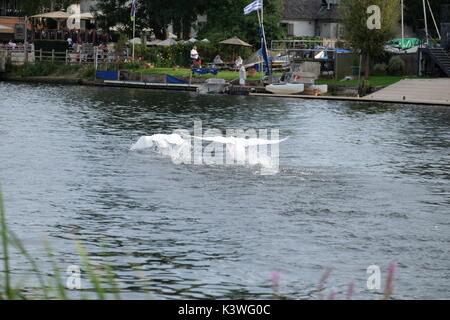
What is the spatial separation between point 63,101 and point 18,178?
29.2 meters

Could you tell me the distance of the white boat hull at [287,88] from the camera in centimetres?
5894

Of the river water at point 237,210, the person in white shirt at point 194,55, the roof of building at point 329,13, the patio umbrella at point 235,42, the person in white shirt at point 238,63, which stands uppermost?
the roof of building at point 329,13

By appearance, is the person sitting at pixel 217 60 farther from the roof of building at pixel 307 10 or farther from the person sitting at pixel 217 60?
the roof of building at pixel 307 10

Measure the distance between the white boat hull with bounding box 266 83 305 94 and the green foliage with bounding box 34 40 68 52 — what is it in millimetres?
24515

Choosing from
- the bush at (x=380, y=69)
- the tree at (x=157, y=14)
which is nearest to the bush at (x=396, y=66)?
the bush at (x=380, y=69)

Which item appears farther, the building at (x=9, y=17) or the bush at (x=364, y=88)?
the building at (x=9, y=17)

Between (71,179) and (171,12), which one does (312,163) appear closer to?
(71,179)

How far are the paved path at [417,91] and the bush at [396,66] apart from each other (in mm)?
4741

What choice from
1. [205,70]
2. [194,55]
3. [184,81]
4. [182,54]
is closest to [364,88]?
[205,70]

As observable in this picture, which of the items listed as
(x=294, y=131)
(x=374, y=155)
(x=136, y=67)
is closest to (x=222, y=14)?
(x=136, y=67)

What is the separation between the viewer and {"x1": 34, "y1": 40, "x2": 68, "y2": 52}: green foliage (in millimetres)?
76688

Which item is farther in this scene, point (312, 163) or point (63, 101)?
point (63, 101)

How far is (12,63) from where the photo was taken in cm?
7494

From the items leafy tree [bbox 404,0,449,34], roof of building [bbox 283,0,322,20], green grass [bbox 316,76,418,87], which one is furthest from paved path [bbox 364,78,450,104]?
roof of building [bbox 283,0,322,20]
